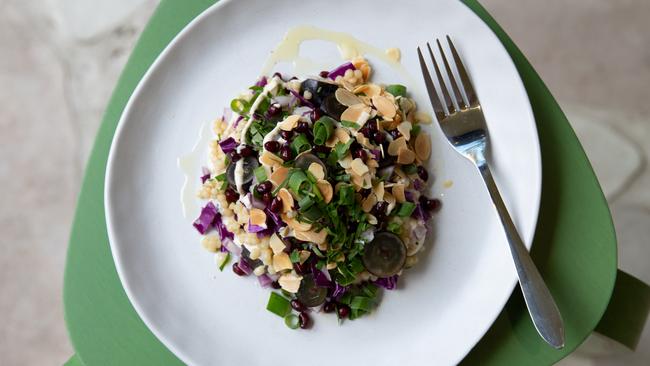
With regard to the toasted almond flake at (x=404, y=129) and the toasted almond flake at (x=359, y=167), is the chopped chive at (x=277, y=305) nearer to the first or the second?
the toasted almond flake at (x=359, y=167)

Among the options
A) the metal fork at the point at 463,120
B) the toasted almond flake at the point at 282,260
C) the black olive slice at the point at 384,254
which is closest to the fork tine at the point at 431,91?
the metal fork at the point at 463,120

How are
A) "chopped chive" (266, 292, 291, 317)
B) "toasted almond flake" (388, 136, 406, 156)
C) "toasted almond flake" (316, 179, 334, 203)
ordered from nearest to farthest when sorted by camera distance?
"toasted almond flake" (316, 179, 334, 203) → "toasted almond flake" (388, 136, 406, 156) → "chopped chive" (266, 292, 291, 317)

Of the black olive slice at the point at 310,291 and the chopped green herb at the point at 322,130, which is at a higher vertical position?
the chopped green herb at the point at 322,130

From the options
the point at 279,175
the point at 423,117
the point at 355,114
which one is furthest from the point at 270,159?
the point at 423,117

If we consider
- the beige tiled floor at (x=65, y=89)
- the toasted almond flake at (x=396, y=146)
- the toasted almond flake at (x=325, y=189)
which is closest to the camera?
the toasted almond flake at (x=325, y=189)

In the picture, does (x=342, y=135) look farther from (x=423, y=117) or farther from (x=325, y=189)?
(x=423, y=117)

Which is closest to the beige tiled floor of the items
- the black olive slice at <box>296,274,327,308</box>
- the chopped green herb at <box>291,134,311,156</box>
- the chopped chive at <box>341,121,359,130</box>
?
the chopped chive at <box>341,121,359,130</box>

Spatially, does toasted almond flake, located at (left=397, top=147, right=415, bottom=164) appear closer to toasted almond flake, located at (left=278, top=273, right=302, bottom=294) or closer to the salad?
the salad
